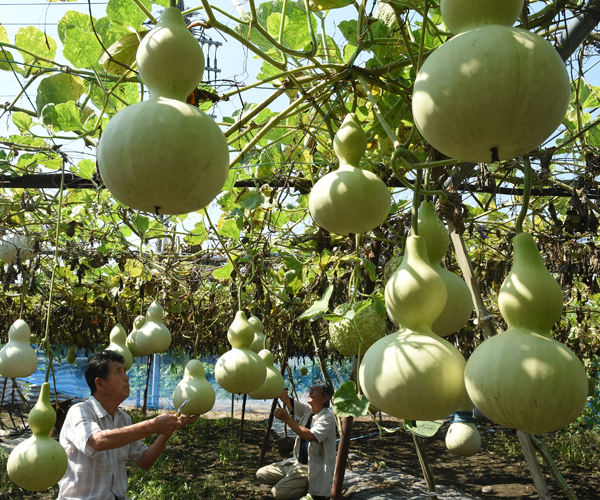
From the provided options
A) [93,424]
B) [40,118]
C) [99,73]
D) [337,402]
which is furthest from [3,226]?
[337,402]

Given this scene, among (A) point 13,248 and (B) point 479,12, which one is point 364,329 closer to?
(B) point 479,12

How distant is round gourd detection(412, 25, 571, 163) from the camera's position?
0.58 metres

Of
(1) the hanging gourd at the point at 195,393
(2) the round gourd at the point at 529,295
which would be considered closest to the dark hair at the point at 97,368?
(1) the hanging gourd at the point at 195,393

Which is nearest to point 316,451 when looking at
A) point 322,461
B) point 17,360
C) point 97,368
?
point 322,461

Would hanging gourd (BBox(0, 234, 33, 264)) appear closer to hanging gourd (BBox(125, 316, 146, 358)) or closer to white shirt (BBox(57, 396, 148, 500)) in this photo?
hanging gourd (BBox(125, 316, 146, 358))

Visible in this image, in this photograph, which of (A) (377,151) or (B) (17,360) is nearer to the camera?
(A) (377,151)

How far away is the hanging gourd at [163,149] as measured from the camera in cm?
66

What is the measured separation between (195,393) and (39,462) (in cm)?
155

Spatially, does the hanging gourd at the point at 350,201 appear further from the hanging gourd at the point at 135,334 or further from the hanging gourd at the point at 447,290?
the hanging gourd at the point at 135,334

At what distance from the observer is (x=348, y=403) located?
3.76 feet

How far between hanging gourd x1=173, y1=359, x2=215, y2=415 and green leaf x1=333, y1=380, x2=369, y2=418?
7.83 feet

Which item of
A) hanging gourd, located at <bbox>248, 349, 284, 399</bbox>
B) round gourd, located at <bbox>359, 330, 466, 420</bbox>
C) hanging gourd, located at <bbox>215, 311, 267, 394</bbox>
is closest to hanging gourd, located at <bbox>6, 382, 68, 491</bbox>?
hanging gourd, located at <bbox>215, 311, 267, 394</bbox>

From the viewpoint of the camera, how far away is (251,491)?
6.22m

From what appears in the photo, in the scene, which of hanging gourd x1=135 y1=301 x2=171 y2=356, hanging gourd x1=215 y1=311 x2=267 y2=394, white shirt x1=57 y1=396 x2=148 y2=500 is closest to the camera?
hanging gourd x1=215 y1=311 x2=267 y2=394
